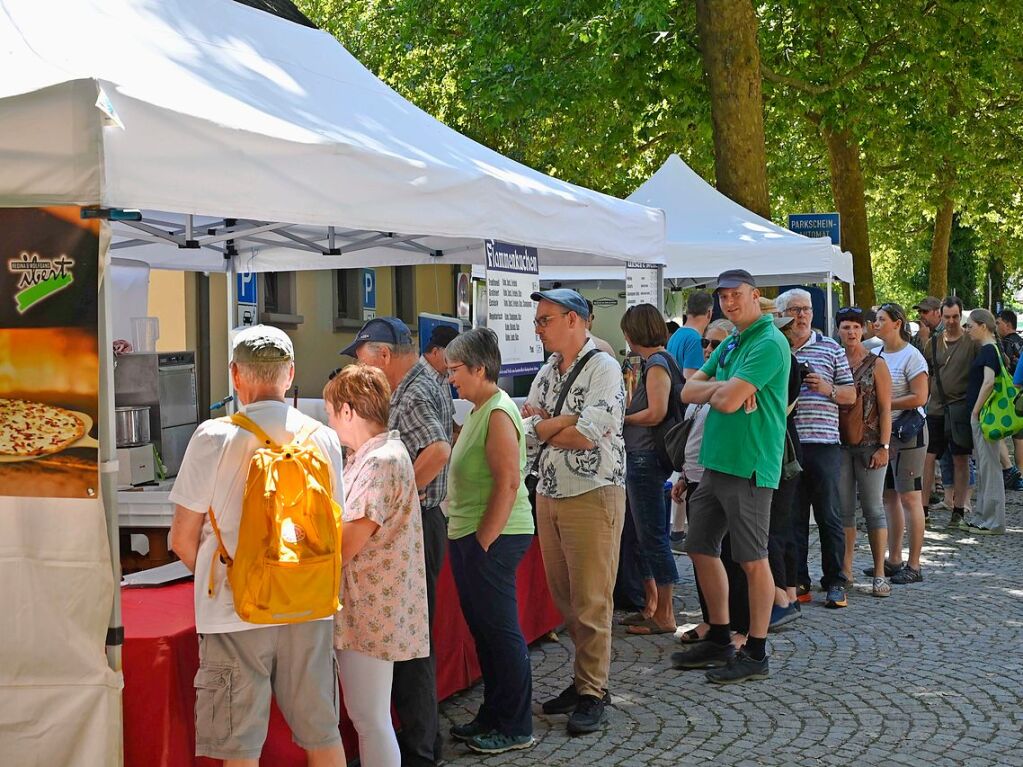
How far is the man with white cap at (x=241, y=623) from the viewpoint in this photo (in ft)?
12.0

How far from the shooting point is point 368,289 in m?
20.9

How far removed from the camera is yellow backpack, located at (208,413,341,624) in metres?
3.62

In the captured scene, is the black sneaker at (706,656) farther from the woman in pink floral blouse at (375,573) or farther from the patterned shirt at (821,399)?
the woman in pink floral blouse at (375,573)

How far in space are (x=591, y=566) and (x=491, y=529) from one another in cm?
68

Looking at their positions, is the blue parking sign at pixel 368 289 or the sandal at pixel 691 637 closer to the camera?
the sandal at pixel 691 637

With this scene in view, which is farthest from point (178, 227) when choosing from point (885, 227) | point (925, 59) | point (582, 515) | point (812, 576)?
point (885, 227)

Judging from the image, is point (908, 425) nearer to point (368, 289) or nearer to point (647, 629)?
point (647, 629)

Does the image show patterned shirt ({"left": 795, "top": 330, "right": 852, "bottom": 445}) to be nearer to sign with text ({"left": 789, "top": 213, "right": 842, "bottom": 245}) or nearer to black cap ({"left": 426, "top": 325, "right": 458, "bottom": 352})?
black cap ({"left": 426, "top": 325, "right": 458, "bottom": 352})

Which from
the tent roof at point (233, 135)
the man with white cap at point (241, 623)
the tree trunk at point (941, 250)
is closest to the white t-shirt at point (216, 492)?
the man with white cap at point (241, 623)

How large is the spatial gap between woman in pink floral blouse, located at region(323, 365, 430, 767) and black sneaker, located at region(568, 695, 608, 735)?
1.34 metres

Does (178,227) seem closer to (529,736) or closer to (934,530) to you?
(529,736)

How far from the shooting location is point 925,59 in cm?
1758

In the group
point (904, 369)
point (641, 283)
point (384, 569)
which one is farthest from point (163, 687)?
point (904, 369)

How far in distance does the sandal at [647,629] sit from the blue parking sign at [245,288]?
12.7 ft
